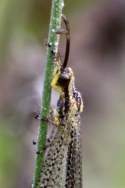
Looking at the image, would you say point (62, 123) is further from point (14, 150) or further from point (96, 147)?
point (96, 147)

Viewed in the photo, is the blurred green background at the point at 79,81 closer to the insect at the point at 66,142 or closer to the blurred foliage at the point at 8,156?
the blurred foliage at the point at 8,156

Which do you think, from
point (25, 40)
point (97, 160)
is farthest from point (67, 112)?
point (97, 160)

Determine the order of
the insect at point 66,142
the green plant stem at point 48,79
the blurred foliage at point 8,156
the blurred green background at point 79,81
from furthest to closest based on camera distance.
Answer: the blurred green background at point 79,81
the blurred foliage at point 8,156
the insect at point 66,142
the green plant stem at point 48,79

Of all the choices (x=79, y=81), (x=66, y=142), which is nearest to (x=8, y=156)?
(x=66, y=142)

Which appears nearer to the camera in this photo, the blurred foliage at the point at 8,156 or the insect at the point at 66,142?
the insect at the point at 66,142

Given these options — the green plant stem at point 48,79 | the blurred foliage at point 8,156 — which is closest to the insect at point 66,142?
the green plant stem at point 48,79

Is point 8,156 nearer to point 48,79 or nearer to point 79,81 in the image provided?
point 48,79

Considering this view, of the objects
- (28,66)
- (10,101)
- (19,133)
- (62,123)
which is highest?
(28,66)
